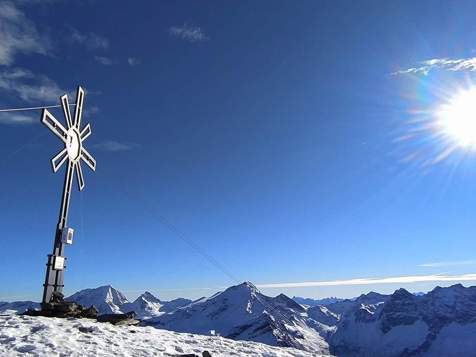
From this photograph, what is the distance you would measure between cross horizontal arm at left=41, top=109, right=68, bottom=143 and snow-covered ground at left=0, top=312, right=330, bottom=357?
9999 mm

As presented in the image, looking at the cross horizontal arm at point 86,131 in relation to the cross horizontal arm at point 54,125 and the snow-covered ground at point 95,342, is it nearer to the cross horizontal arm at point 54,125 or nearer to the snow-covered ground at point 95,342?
the cross horizontal arm at point 54,125

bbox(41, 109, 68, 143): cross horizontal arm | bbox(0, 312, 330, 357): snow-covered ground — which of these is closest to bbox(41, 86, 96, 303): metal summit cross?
bbox(41, 109, 68, 143): cross horizontal arm

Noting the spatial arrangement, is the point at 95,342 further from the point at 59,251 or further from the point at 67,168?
the point at 67,168

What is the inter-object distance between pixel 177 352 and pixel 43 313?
819 cm

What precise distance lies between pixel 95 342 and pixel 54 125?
12.9m

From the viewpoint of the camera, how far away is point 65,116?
27.4 meters

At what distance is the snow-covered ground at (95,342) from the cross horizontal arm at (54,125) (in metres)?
10.00

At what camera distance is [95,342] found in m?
18.4

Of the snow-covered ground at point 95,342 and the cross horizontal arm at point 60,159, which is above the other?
the cross horizontal arm at point 60,159

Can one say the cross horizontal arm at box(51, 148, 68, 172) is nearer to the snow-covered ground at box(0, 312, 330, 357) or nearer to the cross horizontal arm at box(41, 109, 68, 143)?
the cross horizontal arm at box(41, 109, 68, 143)

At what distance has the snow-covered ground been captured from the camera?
16781mm

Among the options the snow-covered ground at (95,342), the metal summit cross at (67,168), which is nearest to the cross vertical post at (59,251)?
the metal summit cross at (67,168)

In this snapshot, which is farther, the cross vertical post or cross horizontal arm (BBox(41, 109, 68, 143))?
the cross vertical post

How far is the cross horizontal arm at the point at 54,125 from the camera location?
81.1ft
